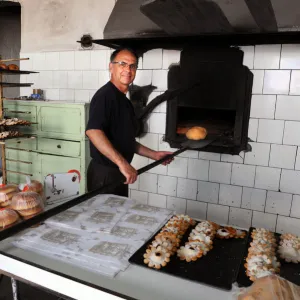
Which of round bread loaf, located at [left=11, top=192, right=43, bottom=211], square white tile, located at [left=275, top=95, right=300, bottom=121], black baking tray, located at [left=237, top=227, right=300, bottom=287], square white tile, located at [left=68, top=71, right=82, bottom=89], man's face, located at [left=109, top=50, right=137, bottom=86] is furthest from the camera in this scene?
square white tile, located at [left=68, top=71, right=82, bottom=89]

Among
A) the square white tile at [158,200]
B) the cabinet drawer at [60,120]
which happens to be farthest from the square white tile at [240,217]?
the cabinet drawer at [60,120]

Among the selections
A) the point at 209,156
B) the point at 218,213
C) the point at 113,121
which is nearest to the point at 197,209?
the point at 218,213

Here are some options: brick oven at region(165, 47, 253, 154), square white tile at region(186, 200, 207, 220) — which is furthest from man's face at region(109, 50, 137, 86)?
square white tile at region(186, 200, 207, 220)

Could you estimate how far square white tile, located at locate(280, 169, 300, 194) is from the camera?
2.53m

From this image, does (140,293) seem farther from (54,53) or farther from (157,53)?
(54,53)

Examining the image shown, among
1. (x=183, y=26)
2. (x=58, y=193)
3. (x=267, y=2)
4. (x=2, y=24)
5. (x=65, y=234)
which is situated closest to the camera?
(x=65, y=234)

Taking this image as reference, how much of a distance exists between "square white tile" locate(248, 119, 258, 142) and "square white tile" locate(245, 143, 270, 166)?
0.06 meters

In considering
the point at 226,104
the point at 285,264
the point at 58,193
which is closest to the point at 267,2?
the point at 226,104

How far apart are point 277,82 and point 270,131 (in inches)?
15.9

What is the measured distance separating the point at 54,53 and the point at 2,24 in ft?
4.22

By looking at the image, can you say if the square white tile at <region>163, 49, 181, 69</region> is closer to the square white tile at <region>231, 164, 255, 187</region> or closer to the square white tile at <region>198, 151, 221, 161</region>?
the square white tile at <region>198, 151, 221, 161</region>

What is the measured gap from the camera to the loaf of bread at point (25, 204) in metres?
1.33

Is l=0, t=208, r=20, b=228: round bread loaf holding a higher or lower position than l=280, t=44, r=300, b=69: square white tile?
lower

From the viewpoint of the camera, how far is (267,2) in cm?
197
